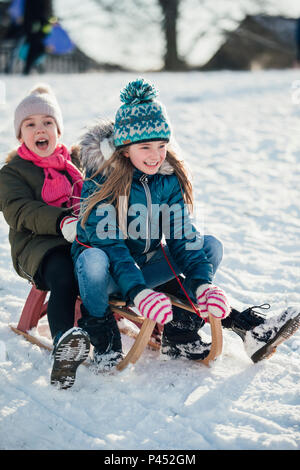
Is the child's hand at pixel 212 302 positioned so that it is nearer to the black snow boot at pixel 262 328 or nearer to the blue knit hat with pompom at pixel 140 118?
the black snow boot at pixel 262 328

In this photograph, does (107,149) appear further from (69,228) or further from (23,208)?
(23,208)

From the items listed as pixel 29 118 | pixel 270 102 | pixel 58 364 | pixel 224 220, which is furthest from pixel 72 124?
pixel 58 364

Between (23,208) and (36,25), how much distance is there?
9.57m

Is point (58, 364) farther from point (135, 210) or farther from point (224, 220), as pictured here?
point (224, 220)

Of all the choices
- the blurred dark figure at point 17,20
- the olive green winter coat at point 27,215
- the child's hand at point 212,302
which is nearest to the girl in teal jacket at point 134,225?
the child's hand at point 212,302

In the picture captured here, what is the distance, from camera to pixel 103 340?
2.30 m

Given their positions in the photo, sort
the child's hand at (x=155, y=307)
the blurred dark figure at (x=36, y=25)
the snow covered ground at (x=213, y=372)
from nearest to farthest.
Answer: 1. the snow covered ground at (x=213, y=372)
2. the child's hand at (x=155, y=307)
3. the blurred dark figure at (x=36, y=25)

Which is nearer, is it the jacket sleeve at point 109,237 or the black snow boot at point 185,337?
the jacket sleeve at point 109,237

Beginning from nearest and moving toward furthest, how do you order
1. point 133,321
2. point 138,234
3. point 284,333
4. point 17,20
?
point 284,333, point 138,234, point 133,321, point 17,20

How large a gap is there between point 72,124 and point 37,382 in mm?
4903

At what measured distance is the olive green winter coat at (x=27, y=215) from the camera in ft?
8.00

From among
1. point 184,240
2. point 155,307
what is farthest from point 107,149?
point 155,307

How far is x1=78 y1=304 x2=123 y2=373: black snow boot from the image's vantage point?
2.28 metres

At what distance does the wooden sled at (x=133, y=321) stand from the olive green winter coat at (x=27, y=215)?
0.20 metres
